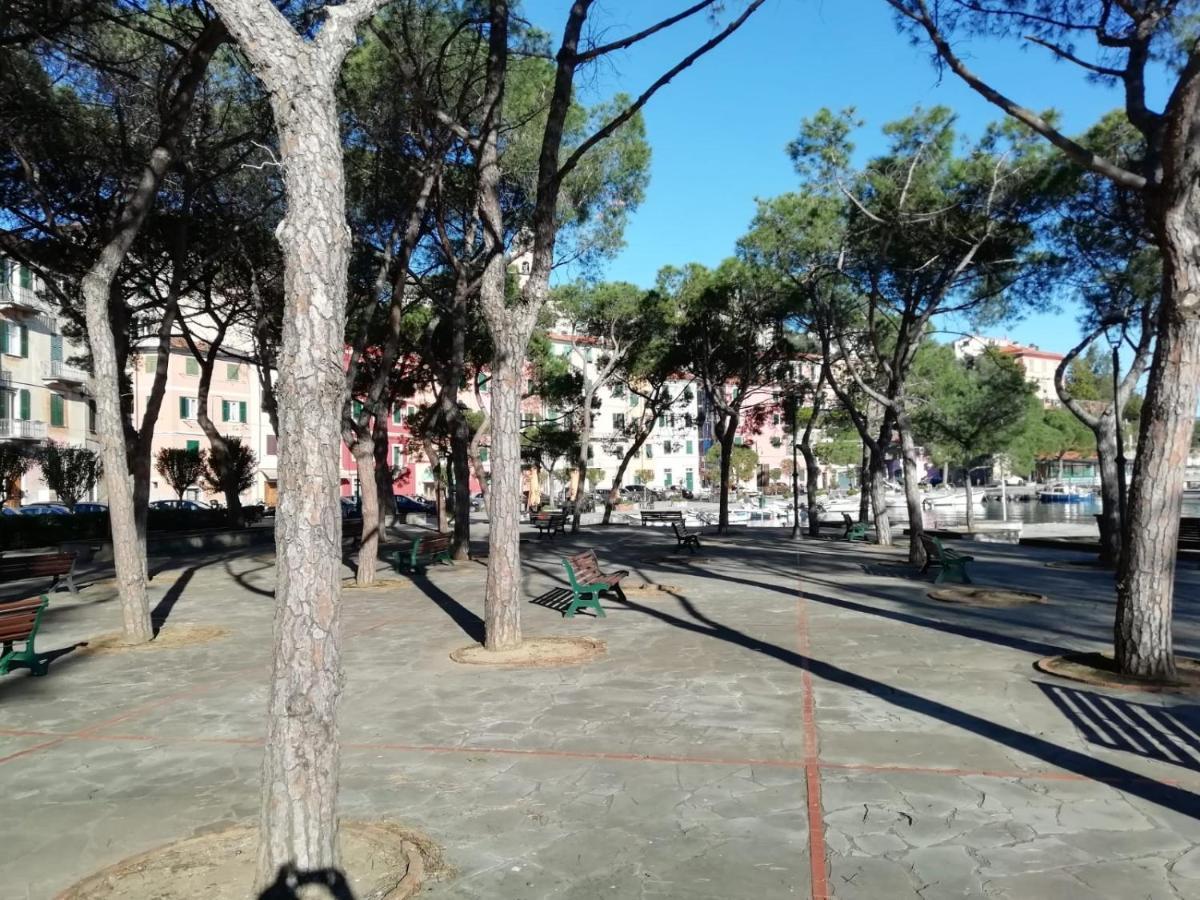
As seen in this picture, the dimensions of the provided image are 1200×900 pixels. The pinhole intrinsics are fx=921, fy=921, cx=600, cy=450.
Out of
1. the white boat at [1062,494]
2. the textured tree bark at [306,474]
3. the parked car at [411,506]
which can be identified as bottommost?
the white boat at [1062,494]

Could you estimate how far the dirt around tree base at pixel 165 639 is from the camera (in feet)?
29.8

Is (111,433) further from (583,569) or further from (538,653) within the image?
(583,569)

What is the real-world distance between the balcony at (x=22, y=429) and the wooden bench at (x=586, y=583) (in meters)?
32.4

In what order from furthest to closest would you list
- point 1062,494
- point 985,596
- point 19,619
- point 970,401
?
point 1062,494, point 970,401, point 985,596, point 19,619

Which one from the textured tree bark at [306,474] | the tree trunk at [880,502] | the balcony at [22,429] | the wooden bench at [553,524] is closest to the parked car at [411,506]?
the balcony at [22,429]

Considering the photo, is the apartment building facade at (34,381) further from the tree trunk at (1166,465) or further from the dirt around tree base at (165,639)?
the tree trunk at (1166,465)

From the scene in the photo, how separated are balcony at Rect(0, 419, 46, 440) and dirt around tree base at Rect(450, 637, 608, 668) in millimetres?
33723

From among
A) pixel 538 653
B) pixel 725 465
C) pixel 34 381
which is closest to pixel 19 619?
pixel 538 653

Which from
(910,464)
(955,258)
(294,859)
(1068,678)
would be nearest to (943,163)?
(955,258)

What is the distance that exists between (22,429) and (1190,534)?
38380mm

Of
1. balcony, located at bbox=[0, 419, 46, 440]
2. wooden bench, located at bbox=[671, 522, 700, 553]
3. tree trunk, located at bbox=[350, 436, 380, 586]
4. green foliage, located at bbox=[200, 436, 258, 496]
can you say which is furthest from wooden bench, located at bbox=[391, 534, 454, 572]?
balcony, located at bbox=[0, 419, 46, 440]

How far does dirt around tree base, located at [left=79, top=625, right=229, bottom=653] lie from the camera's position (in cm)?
908

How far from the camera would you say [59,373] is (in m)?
38.3

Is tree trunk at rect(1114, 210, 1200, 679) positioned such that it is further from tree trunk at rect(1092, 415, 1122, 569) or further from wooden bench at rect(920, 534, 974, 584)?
tree trunk at rect(1092, 415, 1122, 569)
